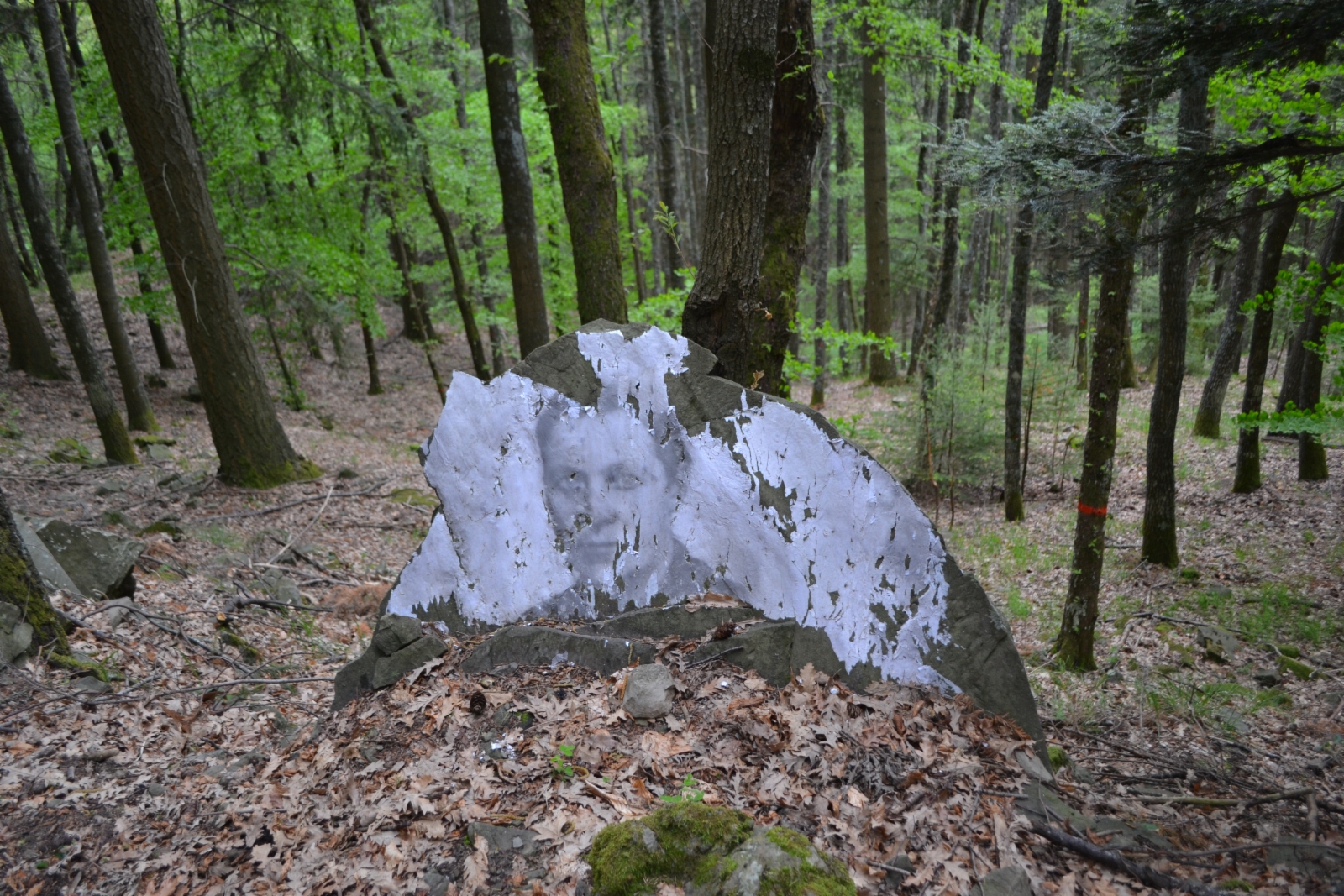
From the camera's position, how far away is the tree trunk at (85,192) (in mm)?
9906

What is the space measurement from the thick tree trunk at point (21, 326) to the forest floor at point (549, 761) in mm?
10659

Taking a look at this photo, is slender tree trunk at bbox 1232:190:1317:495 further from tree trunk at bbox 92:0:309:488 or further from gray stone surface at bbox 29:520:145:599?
tree trunk at bbox 92:0:309:488

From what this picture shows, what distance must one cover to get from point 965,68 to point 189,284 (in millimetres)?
10475

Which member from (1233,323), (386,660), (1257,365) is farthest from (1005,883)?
(1233,323)

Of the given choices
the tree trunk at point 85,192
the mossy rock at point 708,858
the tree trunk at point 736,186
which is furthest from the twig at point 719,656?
the tree trunk at point 85,192

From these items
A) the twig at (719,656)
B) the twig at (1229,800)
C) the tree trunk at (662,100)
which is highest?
the tree trunk at (662,100)

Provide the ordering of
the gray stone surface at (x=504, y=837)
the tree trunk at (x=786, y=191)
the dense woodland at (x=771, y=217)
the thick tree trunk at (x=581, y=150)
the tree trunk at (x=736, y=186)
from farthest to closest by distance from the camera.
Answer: the thick tree trunk at (x=581, y=150) → the tree trunk at (x=786, y=191) → the dense woodland at (x=771, y=217) → the tree trunk at (x=736, y=186) → the gray stone surface at (x=504, y=837)

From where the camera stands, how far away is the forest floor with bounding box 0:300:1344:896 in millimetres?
3141

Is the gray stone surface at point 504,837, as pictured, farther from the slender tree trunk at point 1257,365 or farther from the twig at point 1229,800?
the slender tree trunk at point 1257,365

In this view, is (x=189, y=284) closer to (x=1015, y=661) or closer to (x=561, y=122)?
(x=561, y=122)

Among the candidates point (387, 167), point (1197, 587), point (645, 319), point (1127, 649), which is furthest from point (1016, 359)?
point (387, 167)

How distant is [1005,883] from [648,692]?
188 cm

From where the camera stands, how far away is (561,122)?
23.5 ft

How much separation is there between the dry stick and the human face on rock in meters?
2.56
